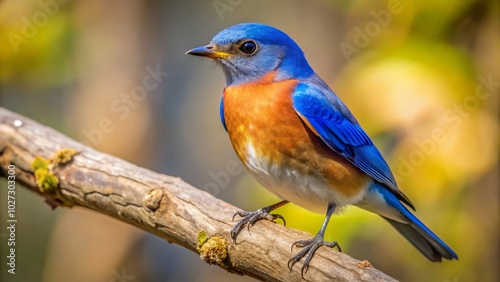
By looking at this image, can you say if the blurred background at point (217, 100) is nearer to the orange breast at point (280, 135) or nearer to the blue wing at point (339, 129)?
the blue wing at point (339, 129)

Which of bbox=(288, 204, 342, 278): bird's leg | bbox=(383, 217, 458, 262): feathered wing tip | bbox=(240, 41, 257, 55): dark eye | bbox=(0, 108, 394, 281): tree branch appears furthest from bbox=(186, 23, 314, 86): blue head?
bbox=(383, 217, 458, 262): feathered wing tip

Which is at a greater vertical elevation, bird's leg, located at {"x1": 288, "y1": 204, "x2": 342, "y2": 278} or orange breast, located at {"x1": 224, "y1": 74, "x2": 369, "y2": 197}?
orange breast, located at {"x1": 224, "y1": 74, "x2": 369, "y2": 197}

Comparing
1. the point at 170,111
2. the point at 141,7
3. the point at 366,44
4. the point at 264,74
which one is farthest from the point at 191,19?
the point at 264,74

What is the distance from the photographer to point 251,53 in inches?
150

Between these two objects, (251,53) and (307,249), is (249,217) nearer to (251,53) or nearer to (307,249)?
(307,249)

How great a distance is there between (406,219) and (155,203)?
152cm

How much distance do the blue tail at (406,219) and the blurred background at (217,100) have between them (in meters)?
0.13

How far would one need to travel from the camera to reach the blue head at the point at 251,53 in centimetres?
377

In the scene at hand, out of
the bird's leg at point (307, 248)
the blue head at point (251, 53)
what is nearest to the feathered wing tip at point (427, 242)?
the bird's leg at point (307, 248)

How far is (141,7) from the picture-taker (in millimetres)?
5906

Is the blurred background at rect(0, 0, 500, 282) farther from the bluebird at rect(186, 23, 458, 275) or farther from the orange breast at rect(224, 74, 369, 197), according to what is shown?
the orange breast at rect(224, 74, 369, 197)

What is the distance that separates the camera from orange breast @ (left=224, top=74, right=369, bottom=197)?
346 centimetres

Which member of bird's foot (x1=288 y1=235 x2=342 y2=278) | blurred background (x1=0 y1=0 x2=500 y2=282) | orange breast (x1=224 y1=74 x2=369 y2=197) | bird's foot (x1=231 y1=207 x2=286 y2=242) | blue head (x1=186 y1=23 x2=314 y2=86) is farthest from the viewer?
blurred background (x1=0 y1=0 x2=500 y2=282)

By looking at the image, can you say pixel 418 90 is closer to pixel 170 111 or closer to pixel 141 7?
pixel 141 7
